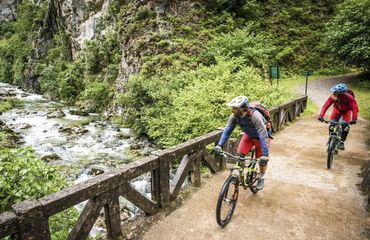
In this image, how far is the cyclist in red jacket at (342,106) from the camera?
776 centimetres

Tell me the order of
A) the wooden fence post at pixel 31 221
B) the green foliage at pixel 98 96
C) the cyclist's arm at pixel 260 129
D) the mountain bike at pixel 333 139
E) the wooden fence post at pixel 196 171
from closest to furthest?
the wooden fence post at pixel 31 221 < the cyclist's arm at pixel 260 129 < the wooden fence post at pixel 196 171 < the mountain bike at pixel 333 139 < the green foliage at pixel 98 96

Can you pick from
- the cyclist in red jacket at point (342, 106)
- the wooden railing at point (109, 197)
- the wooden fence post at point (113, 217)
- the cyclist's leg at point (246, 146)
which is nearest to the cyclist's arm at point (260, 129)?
the cyclist's leg at point (246, 146)

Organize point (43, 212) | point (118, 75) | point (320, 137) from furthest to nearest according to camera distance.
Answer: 1. point (118, 75)
2. point (320, 137)
3. point (43, 212)

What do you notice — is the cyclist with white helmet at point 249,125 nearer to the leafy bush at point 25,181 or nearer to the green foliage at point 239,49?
the leafy bush at point 25,181

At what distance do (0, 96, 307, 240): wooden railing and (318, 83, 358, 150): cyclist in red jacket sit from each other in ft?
11.0

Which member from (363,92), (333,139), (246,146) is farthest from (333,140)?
(363,92)

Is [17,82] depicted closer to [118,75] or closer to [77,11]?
[77,11]

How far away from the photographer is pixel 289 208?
607 cm

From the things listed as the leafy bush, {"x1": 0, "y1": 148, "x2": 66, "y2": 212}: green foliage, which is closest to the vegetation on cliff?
the leafy bush

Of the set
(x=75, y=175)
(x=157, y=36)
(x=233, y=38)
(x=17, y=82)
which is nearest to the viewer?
(x=75, y=175)

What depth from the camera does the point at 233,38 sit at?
2083 centimetres

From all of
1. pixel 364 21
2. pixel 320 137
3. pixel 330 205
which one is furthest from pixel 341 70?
pixel 330 205

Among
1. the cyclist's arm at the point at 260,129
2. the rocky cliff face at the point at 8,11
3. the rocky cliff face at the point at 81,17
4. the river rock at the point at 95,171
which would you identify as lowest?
the river rock at the point at 95,171

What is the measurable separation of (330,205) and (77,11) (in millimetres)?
45763
